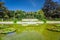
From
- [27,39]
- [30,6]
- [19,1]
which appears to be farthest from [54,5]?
[27,39]

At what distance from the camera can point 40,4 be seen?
90.9 feet

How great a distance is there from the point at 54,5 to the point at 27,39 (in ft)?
69.3

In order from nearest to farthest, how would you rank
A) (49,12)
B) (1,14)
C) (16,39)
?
(16,39)
(1,14)
(49,12)

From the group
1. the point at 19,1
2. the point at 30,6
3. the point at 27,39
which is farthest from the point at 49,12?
the point at 27,39

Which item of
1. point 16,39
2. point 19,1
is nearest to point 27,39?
point 16,39

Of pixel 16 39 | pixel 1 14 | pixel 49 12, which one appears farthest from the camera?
pixel 49 12

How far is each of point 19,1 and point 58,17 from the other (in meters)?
7.04

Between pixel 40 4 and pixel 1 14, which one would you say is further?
pixel 40 4

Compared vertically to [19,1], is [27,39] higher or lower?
lower

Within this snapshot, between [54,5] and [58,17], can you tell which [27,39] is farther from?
[54,5]

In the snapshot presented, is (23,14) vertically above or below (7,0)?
below

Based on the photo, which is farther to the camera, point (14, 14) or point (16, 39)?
point (14, 14)

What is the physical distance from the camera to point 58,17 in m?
25.2

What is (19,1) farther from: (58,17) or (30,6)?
(58,17)
